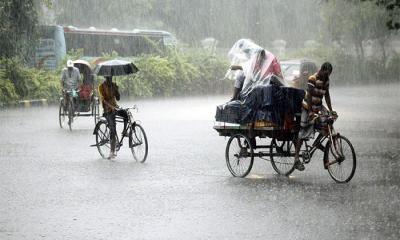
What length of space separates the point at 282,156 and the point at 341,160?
114 centimetres

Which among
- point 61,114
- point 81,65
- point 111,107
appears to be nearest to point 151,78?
point 81,65

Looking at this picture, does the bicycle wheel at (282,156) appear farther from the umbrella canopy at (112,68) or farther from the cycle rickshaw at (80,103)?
the cycle rickshaw at (80,103)

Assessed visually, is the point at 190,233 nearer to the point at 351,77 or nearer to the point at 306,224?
the point at 306,224

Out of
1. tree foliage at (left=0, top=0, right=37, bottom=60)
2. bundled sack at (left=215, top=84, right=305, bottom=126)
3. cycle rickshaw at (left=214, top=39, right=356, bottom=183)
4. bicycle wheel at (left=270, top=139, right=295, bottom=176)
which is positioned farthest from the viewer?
tree foliage at (left=0, top=0, right=37, bottom=60)

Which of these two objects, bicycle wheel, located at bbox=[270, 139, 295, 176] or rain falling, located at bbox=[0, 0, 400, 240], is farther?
bicycle wheel, located at bbox=[270, 139, 295, 176]

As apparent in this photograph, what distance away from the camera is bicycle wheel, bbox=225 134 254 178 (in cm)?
1125

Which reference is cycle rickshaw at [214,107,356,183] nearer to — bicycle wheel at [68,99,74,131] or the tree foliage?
bicycle wheel at [68,99,74,131]

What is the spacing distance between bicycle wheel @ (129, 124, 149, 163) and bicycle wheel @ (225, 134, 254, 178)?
2091 mm

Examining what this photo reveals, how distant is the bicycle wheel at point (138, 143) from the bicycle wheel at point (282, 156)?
2.57m

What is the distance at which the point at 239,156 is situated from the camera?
11320mm

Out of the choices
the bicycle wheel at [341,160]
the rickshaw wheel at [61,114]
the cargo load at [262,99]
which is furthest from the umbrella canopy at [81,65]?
the bicycle wheel at [341,160]

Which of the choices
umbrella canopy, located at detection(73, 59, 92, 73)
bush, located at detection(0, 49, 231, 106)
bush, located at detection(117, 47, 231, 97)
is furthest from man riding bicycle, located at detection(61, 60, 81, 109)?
bush, located at detection(117, 47, 231, 97)

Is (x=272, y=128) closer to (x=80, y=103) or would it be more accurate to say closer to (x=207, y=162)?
(x=207, y=162)

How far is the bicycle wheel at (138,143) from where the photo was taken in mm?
13141
